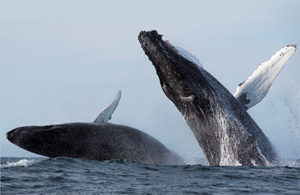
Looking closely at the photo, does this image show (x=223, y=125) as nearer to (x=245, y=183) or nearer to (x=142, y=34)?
(x=245, y=183)

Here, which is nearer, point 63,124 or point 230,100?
point 230,100

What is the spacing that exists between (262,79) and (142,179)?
3439 mm

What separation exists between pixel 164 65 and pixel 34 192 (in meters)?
3.53

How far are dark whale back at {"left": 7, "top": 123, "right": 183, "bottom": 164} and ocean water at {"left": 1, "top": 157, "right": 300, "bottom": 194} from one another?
0.90 feet

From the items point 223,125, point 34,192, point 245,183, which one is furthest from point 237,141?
point 34,192

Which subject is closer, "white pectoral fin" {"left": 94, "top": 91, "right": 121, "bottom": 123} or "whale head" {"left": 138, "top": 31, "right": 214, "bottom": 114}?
"whale head" {"left": 138, "top": 31, "right": 214, "bottom": 114}

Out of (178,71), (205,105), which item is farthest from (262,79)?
(178,71)

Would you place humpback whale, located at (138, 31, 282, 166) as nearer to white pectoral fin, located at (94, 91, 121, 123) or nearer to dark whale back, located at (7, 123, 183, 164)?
dark whale back, located at (7, 123, 183, 164)

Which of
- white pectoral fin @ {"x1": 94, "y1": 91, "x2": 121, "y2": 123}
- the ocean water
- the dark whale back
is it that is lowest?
the ocean water

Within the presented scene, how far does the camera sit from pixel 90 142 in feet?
39.2

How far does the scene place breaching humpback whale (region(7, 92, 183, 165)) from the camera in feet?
38.9

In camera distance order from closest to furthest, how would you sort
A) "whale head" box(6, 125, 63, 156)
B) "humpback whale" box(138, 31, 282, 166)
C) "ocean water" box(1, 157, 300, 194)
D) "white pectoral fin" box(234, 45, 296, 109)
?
"ocean water" box(1, 157, 300, 194) → "humpback whale" box(138, 31, 282, 166) → "white pectoral fin" box(234, 45, 296, 109) → "whale head" box(6, 125, 63, 156)

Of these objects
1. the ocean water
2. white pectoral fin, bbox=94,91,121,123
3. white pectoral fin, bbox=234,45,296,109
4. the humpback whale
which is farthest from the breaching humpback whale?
white pectoral fin, bbox=234,45,296,109

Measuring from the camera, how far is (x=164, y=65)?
33.6ft
